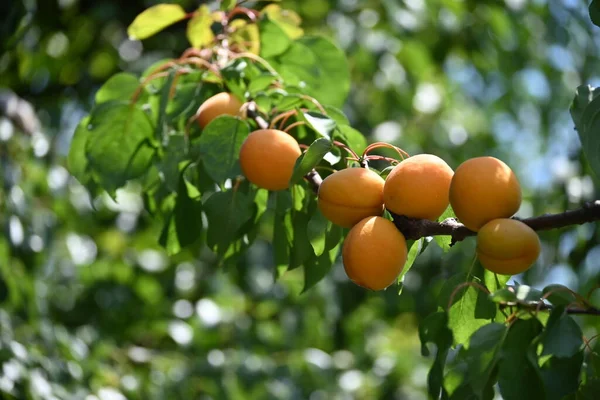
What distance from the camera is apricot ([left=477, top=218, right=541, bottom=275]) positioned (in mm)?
693

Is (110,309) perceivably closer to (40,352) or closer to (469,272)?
(40,352)

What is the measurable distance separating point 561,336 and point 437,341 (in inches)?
5.3

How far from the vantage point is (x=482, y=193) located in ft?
2.36

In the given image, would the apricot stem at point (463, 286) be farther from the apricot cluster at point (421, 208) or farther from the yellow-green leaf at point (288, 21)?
the yellow-green leaf at point (288, 21)

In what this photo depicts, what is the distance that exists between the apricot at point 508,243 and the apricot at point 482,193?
0.05ft

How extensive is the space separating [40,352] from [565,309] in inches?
57.8

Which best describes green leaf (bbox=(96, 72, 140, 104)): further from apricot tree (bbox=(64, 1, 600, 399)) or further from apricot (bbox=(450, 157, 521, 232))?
apricot (bbox=(450, 157, 521, 232))

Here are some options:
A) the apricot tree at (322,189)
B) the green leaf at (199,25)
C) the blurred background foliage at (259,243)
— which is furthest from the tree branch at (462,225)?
the blurred background foliage at (259,243)

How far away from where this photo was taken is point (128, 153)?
1.14m

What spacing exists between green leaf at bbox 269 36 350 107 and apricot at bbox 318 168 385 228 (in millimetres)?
407

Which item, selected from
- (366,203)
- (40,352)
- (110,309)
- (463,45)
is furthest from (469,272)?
(463,45)

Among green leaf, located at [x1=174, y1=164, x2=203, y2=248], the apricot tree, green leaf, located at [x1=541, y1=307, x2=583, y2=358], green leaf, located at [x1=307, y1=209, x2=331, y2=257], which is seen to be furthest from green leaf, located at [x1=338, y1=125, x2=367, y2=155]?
green leaf, located at [x1=541, y1=307, x2=583, y2=358]

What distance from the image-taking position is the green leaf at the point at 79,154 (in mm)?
1225

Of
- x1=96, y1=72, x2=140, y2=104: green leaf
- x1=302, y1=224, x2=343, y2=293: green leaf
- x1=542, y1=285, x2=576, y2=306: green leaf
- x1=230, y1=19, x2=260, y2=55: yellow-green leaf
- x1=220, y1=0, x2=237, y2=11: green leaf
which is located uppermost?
x1=220, y1=0, x2=237, y2=11: green leaf
